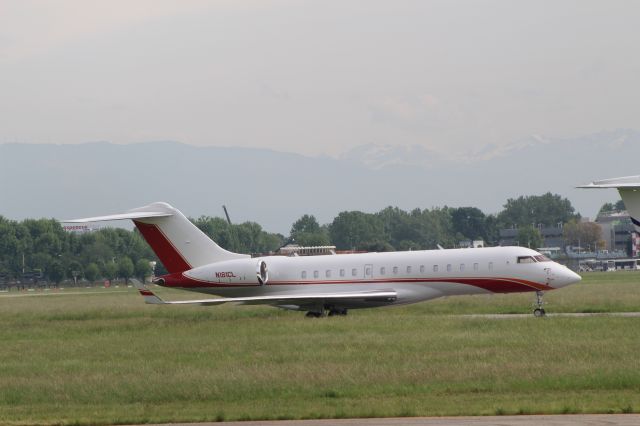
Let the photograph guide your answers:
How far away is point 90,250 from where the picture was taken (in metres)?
153

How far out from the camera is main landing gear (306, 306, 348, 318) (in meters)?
42.4

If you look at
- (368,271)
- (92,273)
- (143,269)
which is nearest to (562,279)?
(368,271)

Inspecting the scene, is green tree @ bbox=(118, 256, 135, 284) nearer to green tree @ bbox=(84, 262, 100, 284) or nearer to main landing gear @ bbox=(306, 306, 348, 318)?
green tree @ bbox=(84, 262, 100, 284)

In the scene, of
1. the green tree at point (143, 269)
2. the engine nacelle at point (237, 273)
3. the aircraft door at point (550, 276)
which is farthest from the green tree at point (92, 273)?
the aircraft door at point (550, 276)

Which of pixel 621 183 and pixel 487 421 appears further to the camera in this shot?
pixel 621 183

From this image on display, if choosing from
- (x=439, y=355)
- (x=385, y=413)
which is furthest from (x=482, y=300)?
(x=385, y=413)

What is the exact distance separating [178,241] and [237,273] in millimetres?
2607

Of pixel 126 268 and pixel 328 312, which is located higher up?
pixel 126 268

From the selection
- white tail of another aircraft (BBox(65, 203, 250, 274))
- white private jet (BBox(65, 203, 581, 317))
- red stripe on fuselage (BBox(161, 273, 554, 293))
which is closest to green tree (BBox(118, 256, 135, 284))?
white private jet (BBox(65, 203, 581, 317))

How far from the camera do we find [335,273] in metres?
43.3

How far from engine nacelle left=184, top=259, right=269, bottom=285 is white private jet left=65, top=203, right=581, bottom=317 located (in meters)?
0.03

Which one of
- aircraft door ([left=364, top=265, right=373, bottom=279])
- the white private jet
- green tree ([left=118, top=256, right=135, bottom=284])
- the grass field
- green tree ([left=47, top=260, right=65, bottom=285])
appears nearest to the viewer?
the grass field

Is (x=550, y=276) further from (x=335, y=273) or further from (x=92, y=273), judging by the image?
(x=92, y=273)

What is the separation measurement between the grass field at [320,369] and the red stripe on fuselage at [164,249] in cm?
547
